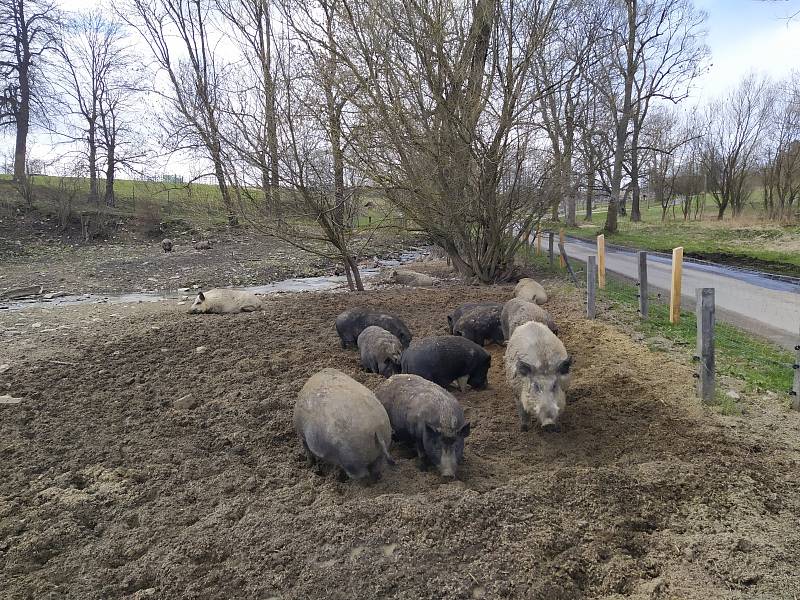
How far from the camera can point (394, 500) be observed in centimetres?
375

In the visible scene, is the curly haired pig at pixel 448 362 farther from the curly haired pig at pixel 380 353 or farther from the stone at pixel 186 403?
the stone at pixel 186 403

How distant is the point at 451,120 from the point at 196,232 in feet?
57.9

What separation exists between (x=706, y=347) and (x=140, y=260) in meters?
18.9

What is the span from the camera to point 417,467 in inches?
177

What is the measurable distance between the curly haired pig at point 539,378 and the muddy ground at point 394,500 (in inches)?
8.4

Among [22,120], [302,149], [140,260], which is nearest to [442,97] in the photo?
[302,149]

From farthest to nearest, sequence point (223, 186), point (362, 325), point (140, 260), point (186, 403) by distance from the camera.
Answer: point (140, 260), point (223, 186), point (362, 325), point (186, 403)

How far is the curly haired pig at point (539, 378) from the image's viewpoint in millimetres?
4945

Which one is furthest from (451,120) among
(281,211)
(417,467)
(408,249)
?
(408,249)

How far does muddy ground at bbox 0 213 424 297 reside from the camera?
53.5 feet

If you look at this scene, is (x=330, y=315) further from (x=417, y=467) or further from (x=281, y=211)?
(x=417, y=467)

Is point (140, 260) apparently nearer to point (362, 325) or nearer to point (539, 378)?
point (362, 325)

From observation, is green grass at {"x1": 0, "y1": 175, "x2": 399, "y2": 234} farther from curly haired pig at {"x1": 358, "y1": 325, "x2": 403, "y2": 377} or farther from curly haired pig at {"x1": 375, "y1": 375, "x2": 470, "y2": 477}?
curly haired pig at {"x1": 375, "y1": 375, "x2": 470, "y2": 477}

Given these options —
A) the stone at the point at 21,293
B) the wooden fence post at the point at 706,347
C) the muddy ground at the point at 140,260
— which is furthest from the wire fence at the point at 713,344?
the stone at the point at 21,293
